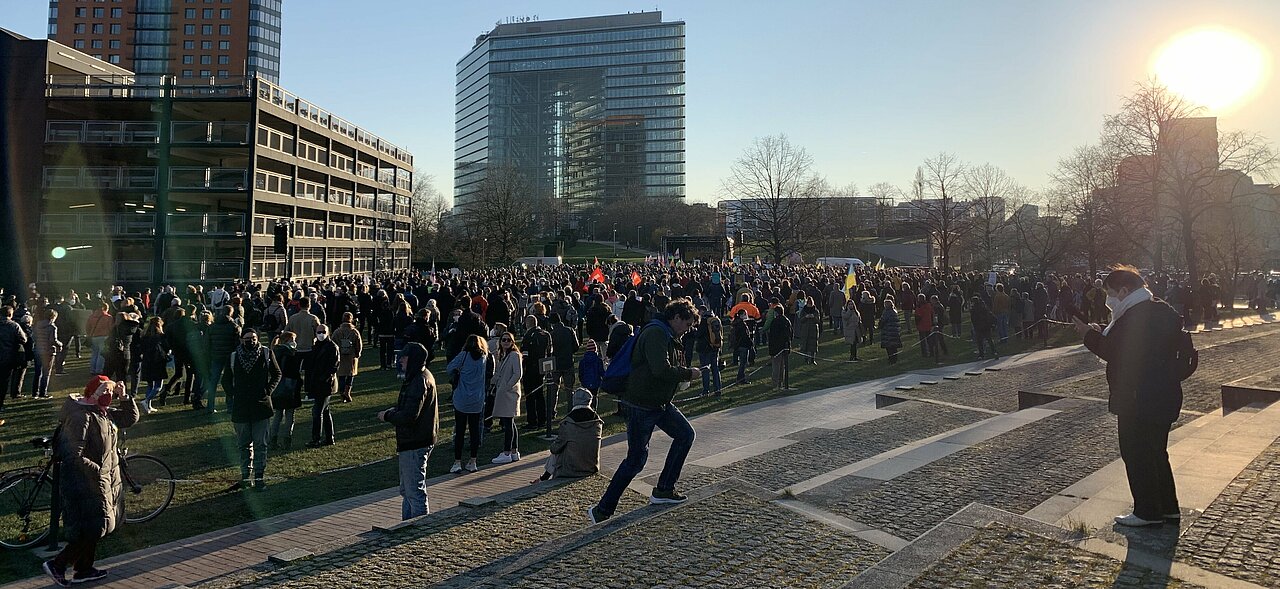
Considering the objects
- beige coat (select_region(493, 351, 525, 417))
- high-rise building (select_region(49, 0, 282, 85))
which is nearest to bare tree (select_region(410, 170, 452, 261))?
high-rise building (select_region(49, 0, 282, 85))

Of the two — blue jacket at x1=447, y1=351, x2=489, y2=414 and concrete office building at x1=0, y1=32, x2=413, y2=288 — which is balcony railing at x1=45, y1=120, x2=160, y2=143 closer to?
concrete office building at x1=0, y1=32, x2=413, y2=288

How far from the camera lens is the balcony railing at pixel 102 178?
121ft

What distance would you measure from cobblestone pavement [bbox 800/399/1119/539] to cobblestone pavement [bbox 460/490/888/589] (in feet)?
2.45

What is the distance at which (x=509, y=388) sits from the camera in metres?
10.1

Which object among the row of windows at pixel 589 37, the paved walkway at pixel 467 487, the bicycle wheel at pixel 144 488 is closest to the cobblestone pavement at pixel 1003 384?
the paved walkway at pixel 467 487

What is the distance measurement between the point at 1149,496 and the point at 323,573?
5770mm

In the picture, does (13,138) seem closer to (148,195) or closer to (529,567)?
(148,195)

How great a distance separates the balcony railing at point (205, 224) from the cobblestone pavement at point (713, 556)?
37.1m

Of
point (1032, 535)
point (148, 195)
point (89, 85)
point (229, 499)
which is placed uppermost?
point (89, 85)

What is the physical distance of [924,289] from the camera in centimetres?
2859

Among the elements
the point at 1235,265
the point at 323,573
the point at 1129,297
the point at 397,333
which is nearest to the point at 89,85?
the point at 397,333

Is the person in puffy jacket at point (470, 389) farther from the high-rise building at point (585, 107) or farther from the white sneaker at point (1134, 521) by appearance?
the high-rise building at point (585, 107)

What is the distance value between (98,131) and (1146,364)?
44046mm

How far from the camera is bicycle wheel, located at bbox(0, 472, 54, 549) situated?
6.63 meters
